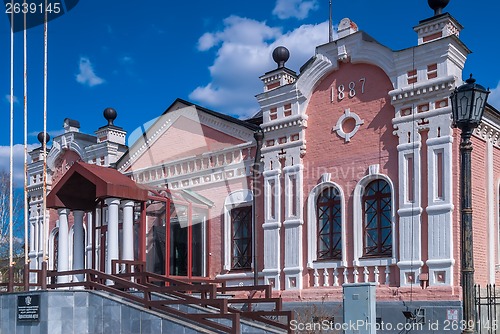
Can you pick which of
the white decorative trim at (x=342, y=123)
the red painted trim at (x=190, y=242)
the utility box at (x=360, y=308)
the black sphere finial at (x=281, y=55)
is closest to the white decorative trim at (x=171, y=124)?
the black sphere finial at (x=281, y=55)

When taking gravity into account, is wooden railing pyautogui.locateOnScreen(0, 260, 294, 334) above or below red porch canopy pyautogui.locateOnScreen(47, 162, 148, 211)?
below

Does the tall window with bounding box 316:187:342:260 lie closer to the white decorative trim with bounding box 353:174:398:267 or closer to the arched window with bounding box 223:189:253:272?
the white decorative trim with bounding box 353:174:398:267

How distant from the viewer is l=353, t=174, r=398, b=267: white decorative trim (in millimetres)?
13438

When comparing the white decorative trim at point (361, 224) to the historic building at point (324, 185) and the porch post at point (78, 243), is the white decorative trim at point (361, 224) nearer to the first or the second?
the historic building at point (324, 185)

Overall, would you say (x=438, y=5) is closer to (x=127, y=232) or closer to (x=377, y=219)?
(x=377, y=219)

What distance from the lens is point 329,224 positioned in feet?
48.2

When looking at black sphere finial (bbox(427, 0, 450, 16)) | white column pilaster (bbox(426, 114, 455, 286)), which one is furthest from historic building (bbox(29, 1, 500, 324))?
black sphere finial (bbox(427, 0, 450, 16))

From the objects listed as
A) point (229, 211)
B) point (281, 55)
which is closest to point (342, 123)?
point (281, 55)

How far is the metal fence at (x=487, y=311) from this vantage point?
40.0ft

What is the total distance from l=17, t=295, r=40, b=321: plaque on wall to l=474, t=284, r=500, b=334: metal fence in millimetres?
8368

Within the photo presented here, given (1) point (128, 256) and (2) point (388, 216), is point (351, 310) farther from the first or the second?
(1) point (128, 256)

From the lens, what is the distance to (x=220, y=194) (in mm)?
17000

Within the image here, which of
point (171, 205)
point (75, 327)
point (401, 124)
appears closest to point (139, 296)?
point (75, 327)

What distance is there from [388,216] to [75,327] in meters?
6.62
